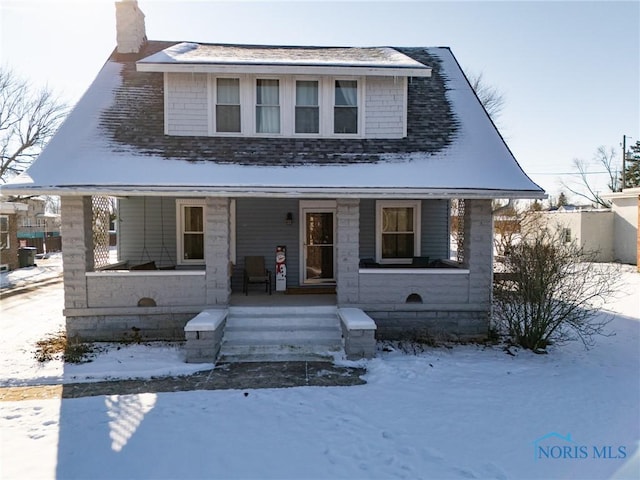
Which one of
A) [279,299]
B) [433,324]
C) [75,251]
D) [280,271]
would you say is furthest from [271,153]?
[433,324]

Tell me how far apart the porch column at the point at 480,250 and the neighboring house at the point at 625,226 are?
52.7 feet

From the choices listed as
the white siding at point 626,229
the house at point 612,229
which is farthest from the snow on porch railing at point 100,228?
the white siding at point 626,229

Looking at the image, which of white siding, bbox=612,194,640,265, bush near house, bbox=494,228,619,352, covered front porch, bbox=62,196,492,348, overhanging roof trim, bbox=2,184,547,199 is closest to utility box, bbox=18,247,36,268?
covered front porch, bbox=62,196,492,348

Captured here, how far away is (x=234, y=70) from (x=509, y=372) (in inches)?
314

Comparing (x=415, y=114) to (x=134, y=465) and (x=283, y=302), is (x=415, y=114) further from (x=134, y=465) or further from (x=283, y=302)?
(x=134, y=465)

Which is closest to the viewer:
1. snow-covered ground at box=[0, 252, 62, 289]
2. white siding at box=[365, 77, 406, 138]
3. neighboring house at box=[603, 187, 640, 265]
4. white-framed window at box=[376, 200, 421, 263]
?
white siding at box=[365, 77, 406, 138]

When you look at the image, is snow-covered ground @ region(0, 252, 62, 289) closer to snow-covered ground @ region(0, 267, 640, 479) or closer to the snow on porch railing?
the snow on porch railing

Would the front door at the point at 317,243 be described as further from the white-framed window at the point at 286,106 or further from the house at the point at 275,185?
the white-framed window at the point at 286,106

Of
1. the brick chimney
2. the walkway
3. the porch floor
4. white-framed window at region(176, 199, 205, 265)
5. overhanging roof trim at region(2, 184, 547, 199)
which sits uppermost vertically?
the brick chimney

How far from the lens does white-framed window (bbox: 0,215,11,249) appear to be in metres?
18.6

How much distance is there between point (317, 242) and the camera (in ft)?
35.2

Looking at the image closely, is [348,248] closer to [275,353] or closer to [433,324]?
[433,324]

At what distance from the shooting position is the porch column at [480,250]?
8.27 m

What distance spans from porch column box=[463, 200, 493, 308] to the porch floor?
2936 mm
